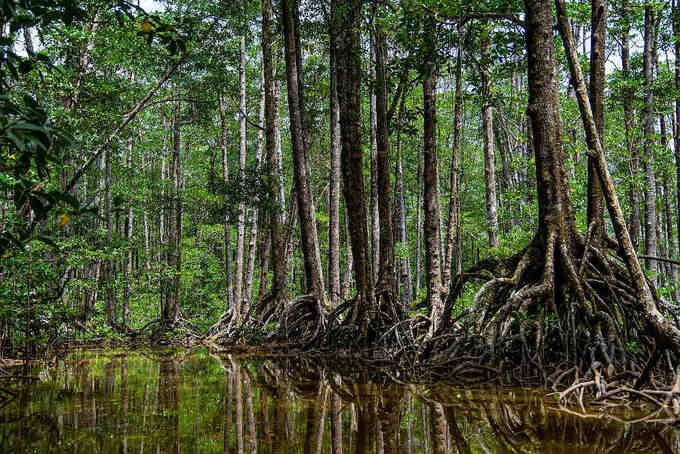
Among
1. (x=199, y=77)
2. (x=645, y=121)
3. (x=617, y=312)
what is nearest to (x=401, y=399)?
(x=617, y=312)

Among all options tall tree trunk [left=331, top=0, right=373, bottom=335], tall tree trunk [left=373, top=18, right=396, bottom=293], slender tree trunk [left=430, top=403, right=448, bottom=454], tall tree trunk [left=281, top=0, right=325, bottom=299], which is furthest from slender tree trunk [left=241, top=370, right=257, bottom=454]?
tall tree trunk [left=281, top=0, right=325, bottom=299]

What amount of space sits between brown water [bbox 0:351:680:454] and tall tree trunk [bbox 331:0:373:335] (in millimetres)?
2573

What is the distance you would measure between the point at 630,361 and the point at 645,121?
1149cm

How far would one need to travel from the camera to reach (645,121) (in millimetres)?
13695

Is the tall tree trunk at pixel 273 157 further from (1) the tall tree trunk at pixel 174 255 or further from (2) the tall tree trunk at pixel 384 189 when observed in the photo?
(1) the tall tree trunk at pixel 174 255

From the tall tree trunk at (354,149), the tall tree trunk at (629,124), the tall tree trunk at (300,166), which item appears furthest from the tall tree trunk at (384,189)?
the tall tree trunk at (629,124)

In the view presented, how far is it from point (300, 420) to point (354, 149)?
216 inches

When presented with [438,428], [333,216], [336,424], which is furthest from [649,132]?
[336,424]

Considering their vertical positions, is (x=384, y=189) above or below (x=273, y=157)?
below

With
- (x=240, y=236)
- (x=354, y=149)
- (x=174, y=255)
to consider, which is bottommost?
(x=174, y=255)

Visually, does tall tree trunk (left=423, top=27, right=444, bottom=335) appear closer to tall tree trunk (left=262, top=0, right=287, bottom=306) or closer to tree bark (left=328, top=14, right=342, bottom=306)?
tree bark (left=328, top=14, right=342, bottom=306)

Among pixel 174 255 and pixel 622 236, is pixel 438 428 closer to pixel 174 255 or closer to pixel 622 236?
pixel 622 236

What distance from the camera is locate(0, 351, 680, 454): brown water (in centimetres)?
290

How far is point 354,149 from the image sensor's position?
8.39m
